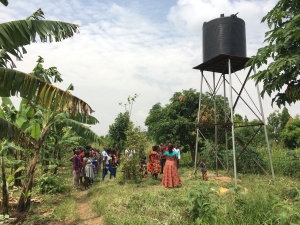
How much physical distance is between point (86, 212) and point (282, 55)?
619 cm

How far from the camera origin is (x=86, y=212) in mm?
6719

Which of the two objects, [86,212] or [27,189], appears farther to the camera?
[27,189]

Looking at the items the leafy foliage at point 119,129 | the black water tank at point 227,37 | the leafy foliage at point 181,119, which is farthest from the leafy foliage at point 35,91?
the leafy foliage at point 119,129

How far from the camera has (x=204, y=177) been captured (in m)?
9.88

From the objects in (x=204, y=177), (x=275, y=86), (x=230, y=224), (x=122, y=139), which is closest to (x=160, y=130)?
(x=204, y=177)

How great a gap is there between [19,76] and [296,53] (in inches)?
228

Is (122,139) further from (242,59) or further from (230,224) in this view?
(230,224)

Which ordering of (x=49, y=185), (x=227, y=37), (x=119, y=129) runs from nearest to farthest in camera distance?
(x=227, y=37) < (x=49, y=185) < (x=119, y=129)

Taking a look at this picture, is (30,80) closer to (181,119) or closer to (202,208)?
(202,208)

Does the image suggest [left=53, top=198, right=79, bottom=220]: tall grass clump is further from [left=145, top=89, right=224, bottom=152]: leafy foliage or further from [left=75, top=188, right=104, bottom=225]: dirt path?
[left=145, top=89, right=224, bottom=152]: leafy foliage

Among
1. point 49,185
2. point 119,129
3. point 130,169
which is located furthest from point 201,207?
point 119,129

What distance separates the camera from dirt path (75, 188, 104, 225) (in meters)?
5.90

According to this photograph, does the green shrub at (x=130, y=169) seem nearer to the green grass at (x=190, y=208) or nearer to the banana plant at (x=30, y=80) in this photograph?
the green grass at (x=190, y=208)

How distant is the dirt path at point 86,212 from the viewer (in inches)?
232
